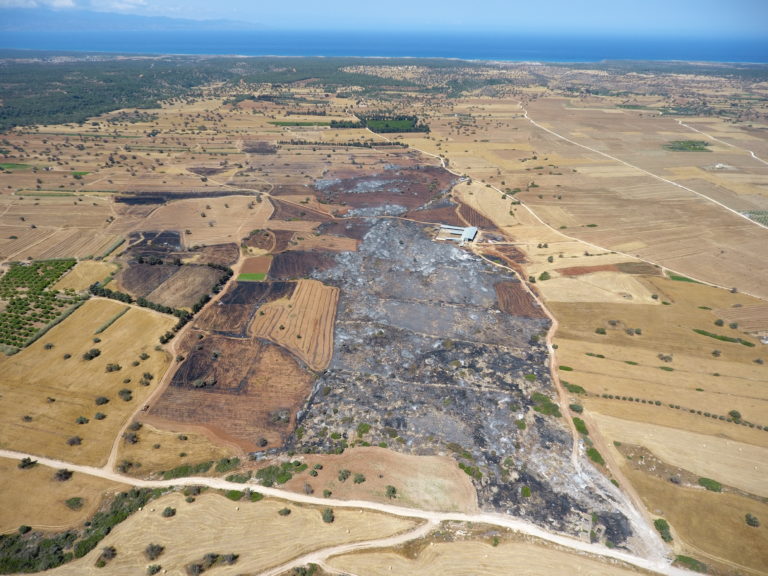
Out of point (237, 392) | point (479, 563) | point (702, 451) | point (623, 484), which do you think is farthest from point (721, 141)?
point (237, 392)

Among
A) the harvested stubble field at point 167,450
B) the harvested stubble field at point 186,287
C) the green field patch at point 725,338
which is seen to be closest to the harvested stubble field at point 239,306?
the harvested stubble field at point 186,287

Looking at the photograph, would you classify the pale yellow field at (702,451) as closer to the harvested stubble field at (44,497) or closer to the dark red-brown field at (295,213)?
the harvested stubble field at (44,497)

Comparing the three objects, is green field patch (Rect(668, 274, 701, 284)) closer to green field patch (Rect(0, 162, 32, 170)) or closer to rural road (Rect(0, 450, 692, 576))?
rural road (Rect(0, 450, 692, 576))

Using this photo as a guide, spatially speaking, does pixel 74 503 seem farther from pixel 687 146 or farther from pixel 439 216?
pixel 687 146

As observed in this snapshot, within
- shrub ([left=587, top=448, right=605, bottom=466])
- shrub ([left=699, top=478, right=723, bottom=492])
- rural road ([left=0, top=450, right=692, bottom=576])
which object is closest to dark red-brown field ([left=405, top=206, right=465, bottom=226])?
shrub ([left=587, top=448, right=605, bottom=466])

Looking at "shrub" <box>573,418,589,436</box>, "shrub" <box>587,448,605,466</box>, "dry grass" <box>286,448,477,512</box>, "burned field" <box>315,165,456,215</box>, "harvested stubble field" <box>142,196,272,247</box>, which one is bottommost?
"dry grass" <box>286,448,477,512</box>

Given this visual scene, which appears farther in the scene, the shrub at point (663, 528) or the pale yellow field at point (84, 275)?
the pale yellow field at point (84, 275)
